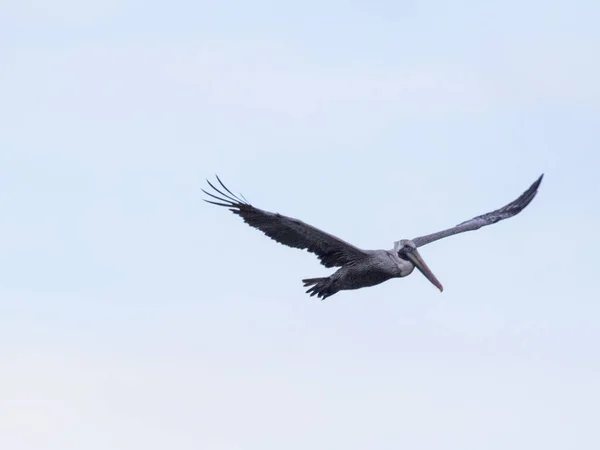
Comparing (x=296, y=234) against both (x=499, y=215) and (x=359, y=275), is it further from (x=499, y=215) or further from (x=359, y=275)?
(x=499, y=215)

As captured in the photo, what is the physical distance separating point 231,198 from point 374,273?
3510 mm

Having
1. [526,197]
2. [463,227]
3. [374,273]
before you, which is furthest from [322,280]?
[526,197]

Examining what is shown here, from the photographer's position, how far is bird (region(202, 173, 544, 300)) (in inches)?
1067

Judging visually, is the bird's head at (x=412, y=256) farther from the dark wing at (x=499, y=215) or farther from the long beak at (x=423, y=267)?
the dark wing at (x=499, y=215)

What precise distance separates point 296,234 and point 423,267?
327 cm

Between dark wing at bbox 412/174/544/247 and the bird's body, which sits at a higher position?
dark wing at bbox 412/174/544/247

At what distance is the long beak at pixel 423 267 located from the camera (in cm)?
2933

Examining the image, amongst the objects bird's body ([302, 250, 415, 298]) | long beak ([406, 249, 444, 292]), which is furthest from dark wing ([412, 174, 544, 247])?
bird's body ([302, 250, 415, 298])

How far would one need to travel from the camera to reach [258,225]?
2730 cm

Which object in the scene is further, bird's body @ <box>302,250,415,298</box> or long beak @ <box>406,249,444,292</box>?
long beak @ <box>406,249,444,292</box>

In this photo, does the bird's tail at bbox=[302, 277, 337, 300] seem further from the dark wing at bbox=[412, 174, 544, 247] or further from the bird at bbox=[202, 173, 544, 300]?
the dark wing at bbox=[412, 174, 544, 247]

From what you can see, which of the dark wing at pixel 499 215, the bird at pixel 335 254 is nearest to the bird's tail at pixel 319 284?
the bird at pixel 335 254

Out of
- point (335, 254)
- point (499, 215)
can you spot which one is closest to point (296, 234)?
point (335, 254)

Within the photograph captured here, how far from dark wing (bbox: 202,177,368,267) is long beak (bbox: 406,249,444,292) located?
1.55 meters
